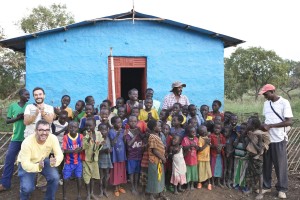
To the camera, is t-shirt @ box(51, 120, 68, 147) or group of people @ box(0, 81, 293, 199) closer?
group of people @ box(0, 81, 293, 199)

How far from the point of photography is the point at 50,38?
7.21m

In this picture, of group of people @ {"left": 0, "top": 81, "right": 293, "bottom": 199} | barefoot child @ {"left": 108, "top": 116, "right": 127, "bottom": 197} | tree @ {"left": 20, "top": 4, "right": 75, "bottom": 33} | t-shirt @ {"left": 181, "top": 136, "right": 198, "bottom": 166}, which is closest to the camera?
group of people @ {"left": 0, "top": 81, "right": 293, "bottom": 199}

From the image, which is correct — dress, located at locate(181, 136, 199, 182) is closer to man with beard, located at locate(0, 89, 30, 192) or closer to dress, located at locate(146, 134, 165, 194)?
dress, located at locate(146, 134, 165, 194)

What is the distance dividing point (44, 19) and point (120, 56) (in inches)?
543

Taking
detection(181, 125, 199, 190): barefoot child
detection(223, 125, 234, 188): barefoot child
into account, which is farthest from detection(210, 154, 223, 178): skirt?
detection(181, 125, 199, 190): barefoot child

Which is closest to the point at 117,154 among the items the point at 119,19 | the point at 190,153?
the point at 190,153

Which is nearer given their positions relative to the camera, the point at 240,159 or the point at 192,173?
the point at 192,173

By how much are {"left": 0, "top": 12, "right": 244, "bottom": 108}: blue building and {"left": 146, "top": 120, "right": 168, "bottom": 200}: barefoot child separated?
10.3 feet

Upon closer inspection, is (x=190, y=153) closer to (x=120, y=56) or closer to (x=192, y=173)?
(x=192, y=173)

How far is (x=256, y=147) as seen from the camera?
15.7 ft

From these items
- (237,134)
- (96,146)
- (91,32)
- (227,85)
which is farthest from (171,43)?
(227,85)

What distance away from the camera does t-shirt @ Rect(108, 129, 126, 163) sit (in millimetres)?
4613

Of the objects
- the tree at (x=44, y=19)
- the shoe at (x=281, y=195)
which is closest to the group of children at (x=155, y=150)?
the shoe at (x=281, y=195)

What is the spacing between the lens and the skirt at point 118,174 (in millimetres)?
4698
